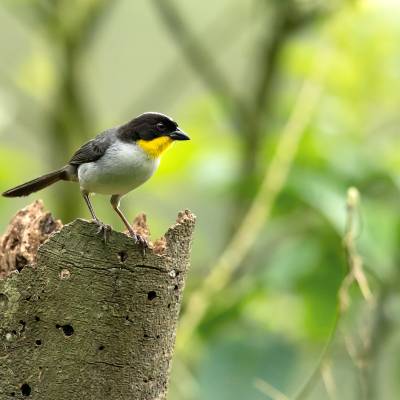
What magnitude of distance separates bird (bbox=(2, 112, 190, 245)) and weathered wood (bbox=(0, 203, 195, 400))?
78cm

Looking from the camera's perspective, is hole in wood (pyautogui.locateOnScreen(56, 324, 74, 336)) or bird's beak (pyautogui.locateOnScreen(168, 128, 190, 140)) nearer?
hole in wood (pyautogui.locateOnScreen(56, 324, 74, 336))

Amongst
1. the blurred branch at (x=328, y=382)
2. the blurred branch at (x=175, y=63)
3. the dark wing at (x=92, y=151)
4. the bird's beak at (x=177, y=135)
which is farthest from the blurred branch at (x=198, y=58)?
the blurred branch at (x=328, y=382)

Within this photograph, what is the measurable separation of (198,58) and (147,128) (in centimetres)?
266

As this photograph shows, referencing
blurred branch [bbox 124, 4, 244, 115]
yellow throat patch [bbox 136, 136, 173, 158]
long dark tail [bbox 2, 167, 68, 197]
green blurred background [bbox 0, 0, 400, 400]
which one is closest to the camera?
yellow throat patch [bbox 136, 136, 173, 158]

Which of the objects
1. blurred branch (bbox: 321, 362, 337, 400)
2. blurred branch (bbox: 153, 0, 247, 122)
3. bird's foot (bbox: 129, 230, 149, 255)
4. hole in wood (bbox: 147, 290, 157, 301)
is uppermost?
blurred branch (bbox: 153, 0, 247, 122)

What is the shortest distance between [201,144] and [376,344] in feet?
5.63

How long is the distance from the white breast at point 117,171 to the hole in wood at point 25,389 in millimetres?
1048

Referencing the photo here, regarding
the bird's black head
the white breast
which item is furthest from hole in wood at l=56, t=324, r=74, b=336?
the bird's black head

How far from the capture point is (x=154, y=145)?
357cm

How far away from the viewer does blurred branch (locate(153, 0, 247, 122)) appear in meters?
6.02

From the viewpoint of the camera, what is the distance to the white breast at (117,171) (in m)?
3.41

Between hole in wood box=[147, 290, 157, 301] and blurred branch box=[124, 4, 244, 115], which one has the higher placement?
blurred branch box=[124, 4, 244, 115]

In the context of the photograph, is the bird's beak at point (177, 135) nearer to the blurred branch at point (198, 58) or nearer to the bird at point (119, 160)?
the bird at point (119, 160)

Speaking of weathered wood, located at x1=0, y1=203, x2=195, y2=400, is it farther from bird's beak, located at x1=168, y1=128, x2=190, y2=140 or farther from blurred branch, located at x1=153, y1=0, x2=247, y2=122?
blurred branch, located at x1=153, y1=0, x2=247, y2=122
